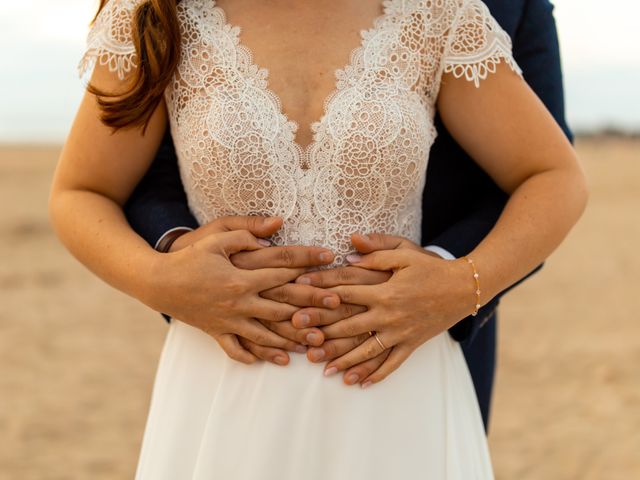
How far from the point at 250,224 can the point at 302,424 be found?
0.48m

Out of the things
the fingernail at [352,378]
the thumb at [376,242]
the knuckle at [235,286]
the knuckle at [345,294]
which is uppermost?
the thumb at [376,242]

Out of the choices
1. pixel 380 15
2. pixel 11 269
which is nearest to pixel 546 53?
pixel 380 15

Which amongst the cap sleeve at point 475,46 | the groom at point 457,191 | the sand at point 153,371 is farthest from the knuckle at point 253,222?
the sand at point 153,371

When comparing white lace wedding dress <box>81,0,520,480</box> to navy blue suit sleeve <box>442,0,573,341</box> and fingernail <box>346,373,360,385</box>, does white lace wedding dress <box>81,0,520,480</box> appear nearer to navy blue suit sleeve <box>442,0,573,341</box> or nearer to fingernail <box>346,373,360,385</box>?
fingernail <box>346,373,360,385</box>

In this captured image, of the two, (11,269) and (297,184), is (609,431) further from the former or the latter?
(11,269)

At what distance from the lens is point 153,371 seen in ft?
25.8

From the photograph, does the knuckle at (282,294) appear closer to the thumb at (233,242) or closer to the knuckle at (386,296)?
the thumb at (233,242)

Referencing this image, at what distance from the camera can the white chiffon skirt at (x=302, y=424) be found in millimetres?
1932

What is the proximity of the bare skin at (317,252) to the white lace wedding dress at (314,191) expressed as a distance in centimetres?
5

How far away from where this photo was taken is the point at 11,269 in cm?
1207

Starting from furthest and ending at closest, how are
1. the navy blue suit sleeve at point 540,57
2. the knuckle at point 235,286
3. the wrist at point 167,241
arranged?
1. the navy blue suit sleeve at point 540,57
2. the wrist at point 167,241
3. the knuckle at point 235,286

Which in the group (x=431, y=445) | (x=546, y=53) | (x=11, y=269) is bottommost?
(x=11, y=269)

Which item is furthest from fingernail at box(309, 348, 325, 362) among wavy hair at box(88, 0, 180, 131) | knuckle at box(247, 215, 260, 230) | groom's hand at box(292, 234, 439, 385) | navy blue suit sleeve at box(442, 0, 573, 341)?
wavy hair at box(88, 0, 180, 131)

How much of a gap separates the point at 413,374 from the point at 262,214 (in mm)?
525
